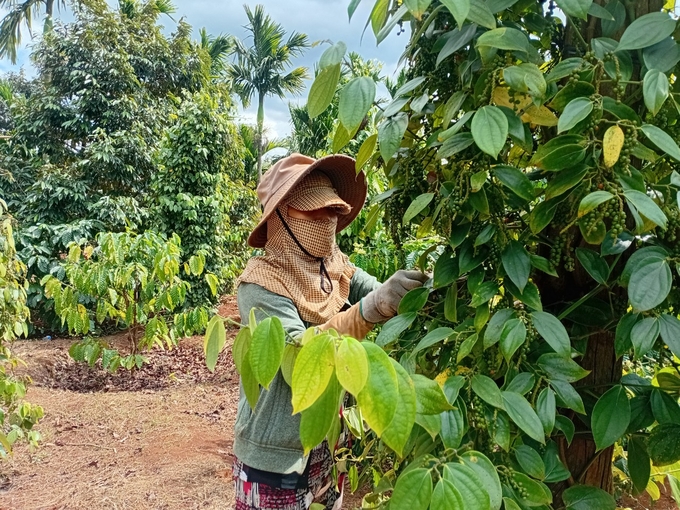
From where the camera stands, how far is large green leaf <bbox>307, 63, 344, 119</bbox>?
572mm

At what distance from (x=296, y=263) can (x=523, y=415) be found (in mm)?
763

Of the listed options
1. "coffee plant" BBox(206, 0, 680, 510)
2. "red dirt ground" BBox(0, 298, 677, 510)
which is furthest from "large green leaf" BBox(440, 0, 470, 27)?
"red dirt ground" BBox(0, 298, 677, 510)

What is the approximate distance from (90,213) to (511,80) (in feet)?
22.5

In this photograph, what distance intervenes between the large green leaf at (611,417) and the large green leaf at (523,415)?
8 cm

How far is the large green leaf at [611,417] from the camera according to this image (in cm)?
57

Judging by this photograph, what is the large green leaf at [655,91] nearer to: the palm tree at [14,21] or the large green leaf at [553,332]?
the large green leaf at [553,332]

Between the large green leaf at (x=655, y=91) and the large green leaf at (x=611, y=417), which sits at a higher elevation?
the large green leaf at (x=655, y=91)

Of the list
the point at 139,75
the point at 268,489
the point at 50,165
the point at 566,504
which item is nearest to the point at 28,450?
the point at 268,489

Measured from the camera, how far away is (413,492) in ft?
1.42

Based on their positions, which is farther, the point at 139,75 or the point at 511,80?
the point at 139,75

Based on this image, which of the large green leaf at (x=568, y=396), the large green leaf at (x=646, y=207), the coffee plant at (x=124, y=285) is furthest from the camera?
the coffee plant at (x=124, y=285)

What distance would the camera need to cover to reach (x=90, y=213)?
6512mm

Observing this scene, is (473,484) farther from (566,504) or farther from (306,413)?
(566,504)

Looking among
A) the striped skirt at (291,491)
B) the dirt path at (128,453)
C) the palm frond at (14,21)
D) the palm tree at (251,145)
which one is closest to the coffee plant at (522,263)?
the striped skirt at (291,491)
